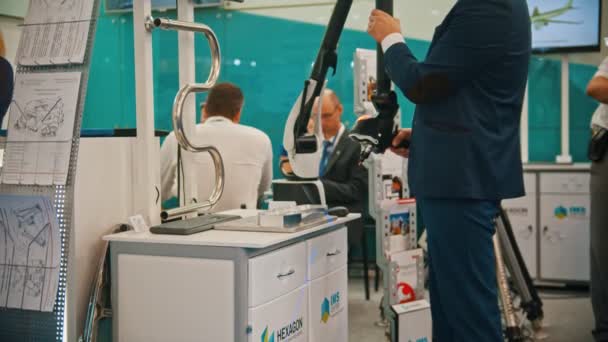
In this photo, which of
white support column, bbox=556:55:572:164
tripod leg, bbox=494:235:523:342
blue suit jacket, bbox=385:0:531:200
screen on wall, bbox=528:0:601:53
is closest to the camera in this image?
blue suit jacket, bbox=385:0:531:200

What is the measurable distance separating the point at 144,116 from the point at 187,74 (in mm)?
316

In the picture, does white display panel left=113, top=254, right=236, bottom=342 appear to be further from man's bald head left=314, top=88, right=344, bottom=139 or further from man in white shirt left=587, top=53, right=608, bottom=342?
man's bald head left=314, top=88, right=344, bottom=139

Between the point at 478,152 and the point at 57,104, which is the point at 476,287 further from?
the point at 57,104

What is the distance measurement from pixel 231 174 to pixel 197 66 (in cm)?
295

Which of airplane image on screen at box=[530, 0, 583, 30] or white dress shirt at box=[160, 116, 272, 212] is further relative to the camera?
airplane image on screen at box=[530, 0, 583, 30]

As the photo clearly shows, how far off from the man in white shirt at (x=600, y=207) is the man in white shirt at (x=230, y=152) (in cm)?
158

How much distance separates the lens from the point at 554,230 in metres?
4.71

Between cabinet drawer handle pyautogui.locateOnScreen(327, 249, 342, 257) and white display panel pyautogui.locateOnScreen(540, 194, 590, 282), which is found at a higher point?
cabinet drawer handle pyautogui.locateOnScreen(327, 249, 342, 257)

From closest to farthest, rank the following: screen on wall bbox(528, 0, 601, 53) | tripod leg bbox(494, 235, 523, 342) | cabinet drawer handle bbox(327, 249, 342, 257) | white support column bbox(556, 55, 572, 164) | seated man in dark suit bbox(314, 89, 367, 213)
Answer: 1. cabinet drawer handle bbox(327, 249, 342, 257)
2. tripod leg bbox(494, 235, 523, 342)
3. seated man in dark suit bbox(314, 89, 367, 213)
4. screen on wall bbox(528, 0, 601, 53)
5. white support column bbox(556, 55, 572, 164)

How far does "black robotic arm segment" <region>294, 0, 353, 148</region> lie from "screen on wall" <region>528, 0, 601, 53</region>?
308 centimetres

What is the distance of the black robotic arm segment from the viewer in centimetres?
241

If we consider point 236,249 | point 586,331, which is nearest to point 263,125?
point 586,331

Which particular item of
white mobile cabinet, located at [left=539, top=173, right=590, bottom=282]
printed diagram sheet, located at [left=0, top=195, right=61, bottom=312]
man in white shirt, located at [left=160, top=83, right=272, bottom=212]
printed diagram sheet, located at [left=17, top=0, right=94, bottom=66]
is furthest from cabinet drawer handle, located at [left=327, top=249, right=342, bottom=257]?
white mobile cabinet, located at [left=539, top=173, right=590, bottom=282]

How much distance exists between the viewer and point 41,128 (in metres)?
2.29
